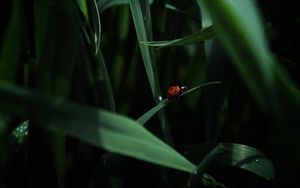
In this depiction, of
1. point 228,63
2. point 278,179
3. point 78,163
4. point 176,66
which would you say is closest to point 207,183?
point 278,179

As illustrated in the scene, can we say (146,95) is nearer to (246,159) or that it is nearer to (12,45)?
(246,159)

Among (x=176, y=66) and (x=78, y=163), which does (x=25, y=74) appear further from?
(x=176, y=66)

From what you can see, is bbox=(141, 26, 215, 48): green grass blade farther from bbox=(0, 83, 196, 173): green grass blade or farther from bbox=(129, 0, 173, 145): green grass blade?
bbox=(0, 83, 196, 173): green grass blade

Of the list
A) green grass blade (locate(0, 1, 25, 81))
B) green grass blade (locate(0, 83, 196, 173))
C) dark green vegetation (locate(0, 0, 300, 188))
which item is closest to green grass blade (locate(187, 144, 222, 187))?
dark green vegetation (locate(0, 0, 300, 188))

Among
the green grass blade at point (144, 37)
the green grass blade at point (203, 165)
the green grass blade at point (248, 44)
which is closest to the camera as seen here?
the green grass blade at point (248, 44)

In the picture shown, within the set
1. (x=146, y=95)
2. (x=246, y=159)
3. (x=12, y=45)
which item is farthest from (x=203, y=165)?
(x=146, y=95)

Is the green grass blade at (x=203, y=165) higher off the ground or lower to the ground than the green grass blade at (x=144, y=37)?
lower

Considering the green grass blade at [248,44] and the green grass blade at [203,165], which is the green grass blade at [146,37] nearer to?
the green grass blade at [203,165]

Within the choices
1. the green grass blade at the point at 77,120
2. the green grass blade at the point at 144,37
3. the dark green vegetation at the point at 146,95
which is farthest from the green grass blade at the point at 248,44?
the green grass blade at the point at 144,37
